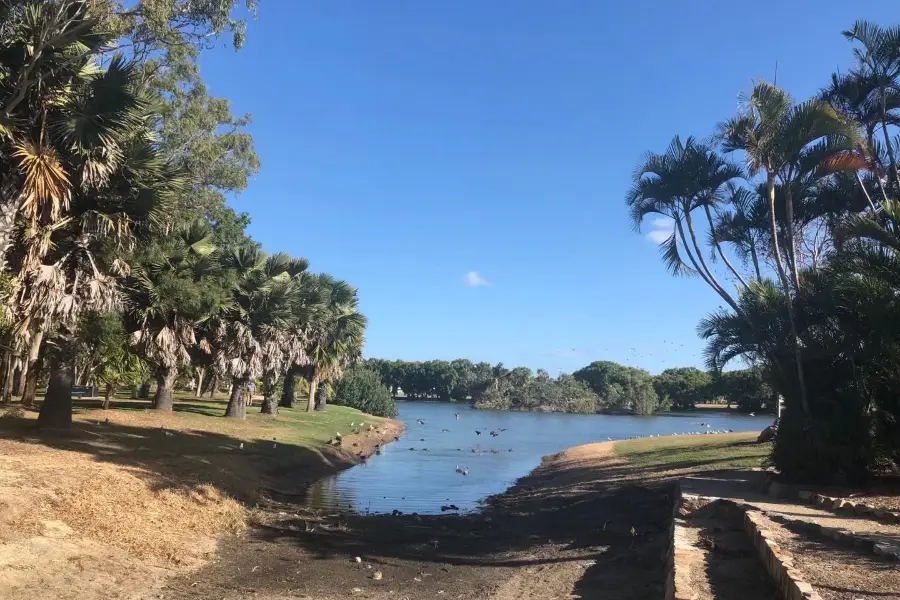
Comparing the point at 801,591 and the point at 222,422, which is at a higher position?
the point at 801,591

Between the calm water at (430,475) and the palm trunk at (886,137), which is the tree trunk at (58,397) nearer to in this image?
the calm water at (430,475)

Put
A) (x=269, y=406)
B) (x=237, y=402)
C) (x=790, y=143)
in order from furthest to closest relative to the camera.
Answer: (x=269, y=406) < (x=237, y=402) < (x=790, y=143)

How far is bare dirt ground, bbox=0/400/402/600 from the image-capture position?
8984 millimetres

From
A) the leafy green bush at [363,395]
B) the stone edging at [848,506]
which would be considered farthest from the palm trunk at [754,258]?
the leafy green bush at [363,395]

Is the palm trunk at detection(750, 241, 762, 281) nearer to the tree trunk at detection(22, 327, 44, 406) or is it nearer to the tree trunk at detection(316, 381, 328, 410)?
the tree trunk at detection(22, 327, 44, 406)

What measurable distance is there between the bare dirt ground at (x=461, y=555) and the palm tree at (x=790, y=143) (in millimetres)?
5555

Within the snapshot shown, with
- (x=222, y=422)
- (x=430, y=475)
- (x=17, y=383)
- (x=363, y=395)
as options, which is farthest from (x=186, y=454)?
(x=363, y=395)

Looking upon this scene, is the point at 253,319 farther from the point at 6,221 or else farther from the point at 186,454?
the point at 6,221

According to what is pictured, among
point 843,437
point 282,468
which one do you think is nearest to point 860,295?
point 843,437

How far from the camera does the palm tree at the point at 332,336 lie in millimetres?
43906

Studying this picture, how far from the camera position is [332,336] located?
4825 centimetres

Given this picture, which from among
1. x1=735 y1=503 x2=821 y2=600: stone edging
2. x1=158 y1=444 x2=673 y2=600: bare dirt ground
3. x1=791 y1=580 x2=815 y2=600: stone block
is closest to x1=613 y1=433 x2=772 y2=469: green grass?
x1=158 y1=444 x2=673 y2=600: bare dirt ground

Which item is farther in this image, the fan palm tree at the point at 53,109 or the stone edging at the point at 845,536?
the fan palm tree at the point at 53,109

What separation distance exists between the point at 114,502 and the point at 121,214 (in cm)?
580
